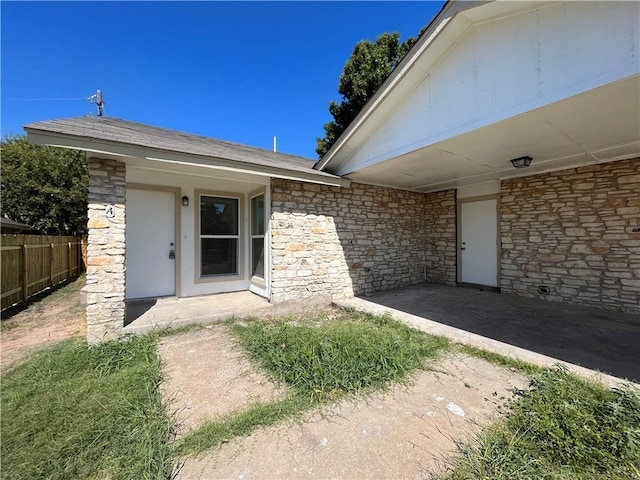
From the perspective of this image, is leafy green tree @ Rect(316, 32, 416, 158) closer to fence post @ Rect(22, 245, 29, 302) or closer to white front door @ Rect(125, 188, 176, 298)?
white front door @ Rect(125, 188, 176, 298)

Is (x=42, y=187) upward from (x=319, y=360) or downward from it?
upward

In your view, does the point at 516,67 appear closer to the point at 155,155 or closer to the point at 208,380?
the point at 155,155

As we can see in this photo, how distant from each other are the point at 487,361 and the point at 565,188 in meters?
4.74

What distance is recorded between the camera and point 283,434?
2068 millimetres

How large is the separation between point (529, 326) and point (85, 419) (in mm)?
5786

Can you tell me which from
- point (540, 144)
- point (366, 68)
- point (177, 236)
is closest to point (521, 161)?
point (540, 144)

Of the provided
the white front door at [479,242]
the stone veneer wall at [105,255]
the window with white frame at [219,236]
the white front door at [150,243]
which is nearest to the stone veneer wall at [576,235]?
the white front door at [479,242]

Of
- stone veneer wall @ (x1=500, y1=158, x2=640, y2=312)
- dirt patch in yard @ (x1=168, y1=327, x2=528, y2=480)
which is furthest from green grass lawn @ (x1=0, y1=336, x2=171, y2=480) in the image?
stone veneer wall @ (x1=500, y1=158, x2=640, y2=312)

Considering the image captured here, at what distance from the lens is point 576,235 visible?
5.49 metres

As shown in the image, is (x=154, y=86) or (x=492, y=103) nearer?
(x=492, y=103)

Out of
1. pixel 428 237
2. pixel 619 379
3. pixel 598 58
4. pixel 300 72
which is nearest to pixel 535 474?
pixel 619 379

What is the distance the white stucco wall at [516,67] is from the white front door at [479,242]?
384 centimetres

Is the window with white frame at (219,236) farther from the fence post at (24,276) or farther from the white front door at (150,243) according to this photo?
the fence post at (24,276)

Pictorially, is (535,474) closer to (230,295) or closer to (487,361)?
(487,361)
